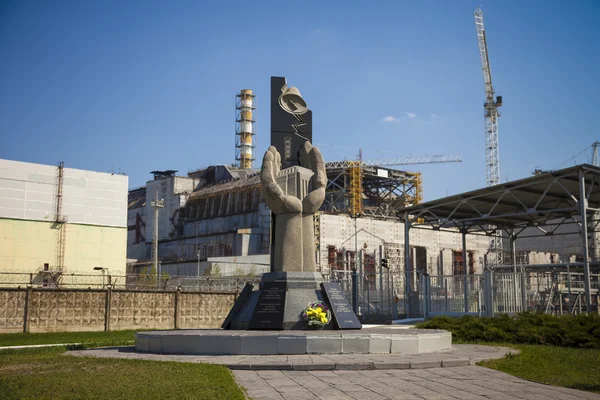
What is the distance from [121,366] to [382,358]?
16.7 feet

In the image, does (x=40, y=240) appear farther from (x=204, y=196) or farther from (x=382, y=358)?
→ (x=382, y=358)

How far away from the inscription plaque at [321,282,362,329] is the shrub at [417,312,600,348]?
185 inches

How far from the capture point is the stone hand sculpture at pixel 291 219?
1777 cm

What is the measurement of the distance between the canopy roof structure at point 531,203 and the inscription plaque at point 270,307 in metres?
17.0

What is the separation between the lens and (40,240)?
187 feet

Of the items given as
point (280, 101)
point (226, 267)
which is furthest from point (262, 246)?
point (280, 101)

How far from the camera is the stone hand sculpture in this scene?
17.8m

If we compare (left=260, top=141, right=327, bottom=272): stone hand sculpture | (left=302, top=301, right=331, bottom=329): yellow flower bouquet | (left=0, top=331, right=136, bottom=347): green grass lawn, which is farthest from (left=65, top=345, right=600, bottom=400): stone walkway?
(left=0, top=331, right=136, bottom=347): green grass lawn

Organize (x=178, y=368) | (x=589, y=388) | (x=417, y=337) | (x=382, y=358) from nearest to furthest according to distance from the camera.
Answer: (x=589, y=388) < (x=178, y=368) < (x=382, y=358) < (x=417, y=337)

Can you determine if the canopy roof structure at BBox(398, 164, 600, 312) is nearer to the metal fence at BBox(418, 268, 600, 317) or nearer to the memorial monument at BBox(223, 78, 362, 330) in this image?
the metal fence at BBox(418, 268, 600, 317)

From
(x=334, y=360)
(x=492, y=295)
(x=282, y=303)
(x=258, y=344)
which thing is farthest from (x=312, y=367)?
(x=492, y=295)

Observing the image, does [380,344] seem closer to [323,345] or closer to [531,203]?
[323,345]

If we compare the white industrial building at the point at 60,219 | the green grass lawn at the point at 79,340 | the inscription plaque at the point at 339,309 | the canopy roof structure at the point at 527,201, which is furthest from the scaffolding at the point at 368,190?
the inscription plaque at the point at 339,309

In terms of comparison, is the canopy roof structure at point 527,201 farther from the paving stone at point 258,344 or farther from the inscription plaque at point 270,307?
the paving stone at point 258,344
